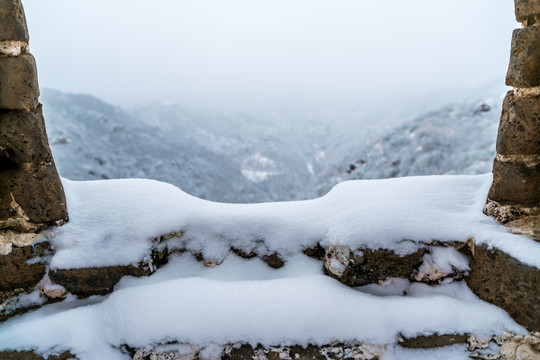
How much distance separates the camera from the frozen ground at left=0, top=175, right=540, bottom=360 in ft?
6.28

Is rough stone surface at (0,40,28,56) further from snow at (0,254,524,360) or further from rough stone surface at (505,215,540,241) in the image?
rough stone surface at (505,215,540,241)

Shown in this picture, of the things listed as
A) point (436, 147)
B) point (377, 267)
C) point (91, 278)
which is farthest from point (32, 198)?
point (436, 147)

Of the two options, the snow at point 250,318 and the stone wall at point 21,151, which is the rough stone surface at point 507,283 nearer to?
the snow at point 250,318

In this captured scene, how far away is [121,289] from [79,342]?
36 cm

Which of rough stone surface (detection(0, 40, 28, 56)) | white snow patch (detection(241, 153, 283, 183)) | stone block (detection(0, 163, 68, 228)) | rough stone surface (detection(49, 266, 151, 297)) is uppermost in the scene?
rough stone surface (detection(0, 40, 28, 56))

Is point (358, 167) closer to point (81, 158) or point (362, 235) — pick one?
point (362, 235)

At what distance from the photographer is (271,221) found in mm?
2365

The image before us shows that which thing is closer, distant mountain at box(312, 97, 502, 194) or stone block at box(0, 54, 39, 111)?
stone block at box(0, 54, 39, 111)

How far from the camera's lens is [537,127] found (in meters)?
1.90

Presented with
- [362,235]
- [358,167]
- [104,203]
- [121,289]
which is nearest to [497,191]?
[362,235]

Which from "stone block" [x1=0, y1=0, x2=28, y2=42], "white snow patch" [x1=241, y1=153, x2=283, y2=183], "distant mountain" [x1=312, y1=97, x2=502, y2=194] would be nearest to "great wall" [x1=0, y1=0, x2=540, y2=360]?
"stone block" [x1=0, y1=0, x2=28, y2=42]

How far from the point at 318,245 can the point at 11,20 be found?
92.1 inches

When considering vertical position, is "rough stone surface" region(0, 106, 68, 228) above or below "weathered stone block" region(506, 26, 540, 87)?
below

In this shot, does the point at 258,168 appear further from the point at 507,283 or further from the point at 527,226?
the point at 507,283
